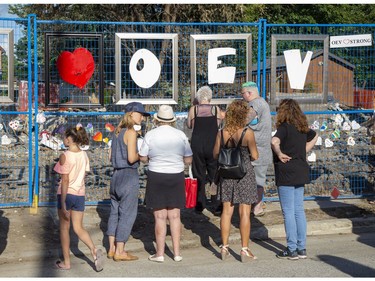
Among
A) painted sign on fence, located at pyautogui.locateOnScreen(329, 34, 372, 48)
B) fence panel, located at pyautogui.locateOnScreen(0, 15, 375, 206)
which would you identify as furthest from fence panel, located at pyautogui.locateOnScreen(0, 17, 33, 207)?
painted sign on fence, located at pyautogui.locateOnScreen(329, 34, 372, 48)

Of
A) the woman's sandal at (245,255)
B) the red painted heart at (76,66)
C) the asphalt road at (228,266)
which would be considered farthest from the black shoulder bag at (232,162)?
the red painted heart at (76,66)

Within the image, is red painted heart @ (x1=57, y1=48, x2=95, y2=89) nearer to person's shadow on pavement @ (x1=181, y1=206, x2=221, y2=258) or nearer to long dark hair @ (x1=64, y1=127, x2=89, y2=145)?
person's shadow on pavement @ (x1=181, y1=206, x2=221, y2=258)

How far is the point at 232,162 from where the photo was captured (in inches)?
310

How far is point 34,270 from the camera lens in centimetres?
770

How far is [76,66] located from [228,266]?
4.17 meters

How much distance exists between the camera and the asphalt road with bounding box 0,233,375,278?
A: 7492mm

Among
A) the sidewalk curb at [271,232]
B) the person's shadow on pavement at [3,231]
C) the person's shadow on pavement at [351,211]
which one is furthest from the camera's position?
the person's shadow on pavement at [351,211]

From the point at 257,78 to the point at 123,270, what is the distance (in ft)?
14.3

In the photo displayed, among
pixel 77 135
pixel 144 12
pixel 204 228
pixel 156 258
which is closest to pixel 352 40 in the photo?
pixel 204 228

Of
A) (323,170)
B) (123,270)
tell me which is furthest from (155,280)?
(323,170)

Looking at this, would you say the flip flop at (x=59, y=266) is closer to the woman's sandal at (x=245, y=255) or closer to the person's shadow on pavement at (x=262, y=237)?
the woman's sandal at (x=245, y=255)

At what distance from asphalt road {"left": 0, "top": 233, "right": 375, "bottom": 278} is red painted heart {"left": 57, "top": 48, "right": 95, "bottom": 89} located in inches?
123

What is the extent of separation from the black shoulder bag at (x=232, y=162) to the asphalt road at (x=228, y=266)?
1.00 meters

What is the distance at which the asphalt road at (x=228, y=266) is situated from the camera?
7.49 metres
